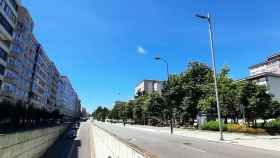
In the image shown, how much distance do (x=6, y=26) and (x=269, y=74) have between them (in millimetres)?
60953

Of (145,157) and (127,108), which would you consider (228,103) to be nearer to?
(145,157)

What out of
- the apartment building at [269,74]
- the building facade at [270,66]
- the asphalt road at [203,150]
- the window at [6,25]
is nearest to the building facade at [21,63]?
the window at [6,25]

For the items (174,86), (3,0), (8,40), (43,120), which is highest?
(3,0)

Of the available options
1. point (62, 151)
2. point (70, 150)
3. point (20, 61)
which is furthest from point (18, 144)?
point (20, 61)

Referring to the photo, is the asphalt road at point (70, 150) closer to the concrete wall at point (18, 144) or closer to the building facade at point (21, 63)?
the concrete wall at point (18, 144)

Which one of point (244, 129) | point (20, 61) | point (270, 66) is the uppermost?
point (270, 66)

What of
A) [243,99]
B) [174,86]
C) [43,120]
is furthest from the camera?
[43,120]

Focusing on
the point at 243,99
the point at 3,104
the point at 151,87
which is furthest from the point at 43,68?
the point at 243,99

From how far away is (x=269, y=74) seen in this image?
63.3 meters

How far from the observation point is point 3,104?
165ft

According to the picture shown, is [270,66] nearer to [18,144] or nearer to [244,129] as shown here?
[244,129]

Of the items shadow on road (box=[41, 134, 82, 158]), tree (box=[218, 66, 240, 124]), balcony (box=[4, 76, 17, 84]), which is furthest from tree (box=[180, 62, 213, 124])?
balcony (box=[4, 76, 17, 84])

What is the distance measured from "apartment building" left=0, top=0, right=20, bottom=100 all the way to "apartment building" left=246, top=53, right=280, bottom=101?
181 ft

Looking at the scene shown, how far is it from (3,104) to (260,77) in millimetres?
59206
